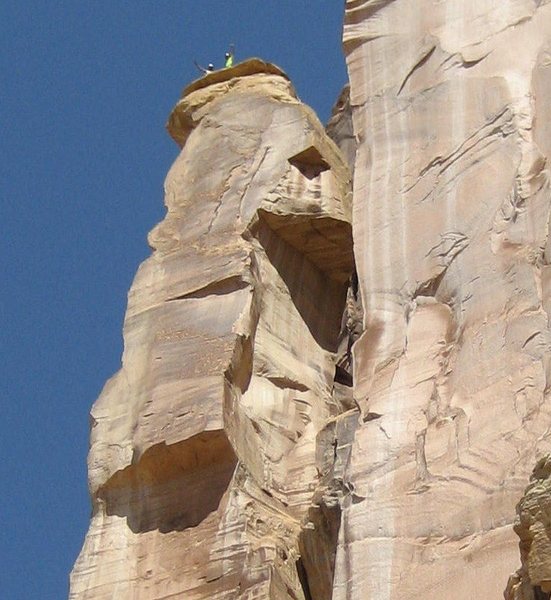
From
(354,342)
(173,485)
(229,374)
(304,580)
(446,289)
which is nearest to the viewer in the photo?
(446,289)

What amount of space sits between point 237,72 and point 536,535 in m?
9.55

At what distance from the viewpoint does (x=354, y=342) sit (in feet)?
46.9

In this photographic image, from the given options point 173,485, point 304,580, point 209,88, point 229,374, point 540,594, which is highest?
point 209,88

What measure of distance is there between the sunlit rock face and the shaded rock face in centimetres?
114

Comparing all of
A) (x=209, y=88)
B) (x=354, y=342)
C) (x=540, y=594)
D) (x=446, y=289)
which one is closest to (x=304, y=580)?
(x=354, y=342)

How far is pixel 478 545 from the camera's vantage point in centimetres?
1187

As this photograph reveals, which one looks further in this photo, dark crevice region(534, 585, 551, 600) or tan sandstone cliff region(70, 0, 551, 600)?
tan sandstone cliff region(70, 0, 551, 600)

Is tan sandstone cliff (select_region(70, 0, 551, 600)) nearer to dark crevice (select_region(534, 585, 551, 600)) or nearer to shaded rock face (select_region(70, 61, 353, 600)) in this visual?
shaded rock face (select_region(70, 61, 353, 600))

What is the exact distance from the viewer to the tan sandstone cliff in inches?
490

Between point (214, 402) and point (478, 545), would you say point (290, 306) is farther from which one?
point (478, 545)

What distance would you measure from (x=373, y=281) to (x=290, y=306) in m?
2.05

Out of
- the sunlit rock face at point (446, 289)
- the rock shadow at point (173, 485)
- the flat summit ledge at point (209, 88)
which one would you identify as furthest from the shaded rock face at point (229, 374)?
the sunlit rock face at point (446, 289)

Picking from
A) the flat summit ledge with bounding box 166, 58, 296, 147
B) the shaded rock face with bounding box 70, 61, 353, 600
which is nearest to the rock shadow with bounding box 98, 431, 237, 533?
the shaded rock face with bounding box 70, 61, 353, 600

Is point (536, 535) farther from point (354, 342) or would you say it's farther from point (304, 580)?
point (354, 342)
